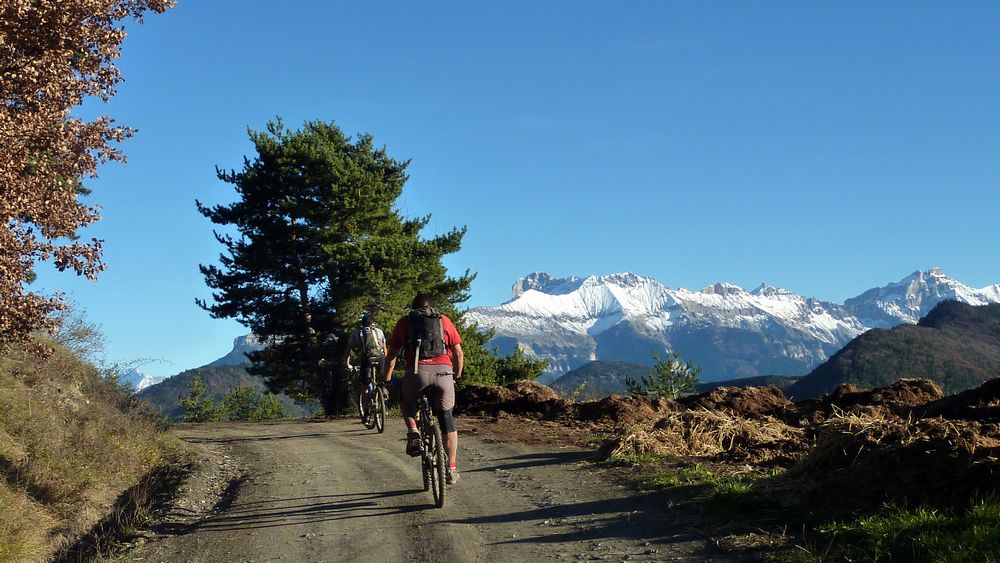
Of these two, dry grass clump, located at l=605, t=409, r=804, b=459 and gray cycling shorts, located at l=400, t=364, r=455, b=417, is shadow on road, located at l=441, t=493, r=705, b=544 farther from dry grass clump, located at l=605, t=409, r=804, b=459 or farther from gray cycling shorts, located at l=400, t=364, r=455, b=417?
dry grass clump, located at l=605, t=409, r=804, b=459

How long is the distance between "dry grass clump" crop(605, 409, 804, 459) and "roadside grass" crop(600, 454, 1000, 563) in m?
2.89

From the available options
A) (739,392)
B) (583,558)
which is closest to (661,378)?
(739,392)

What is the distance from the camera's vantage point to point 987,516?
6742 millimetres

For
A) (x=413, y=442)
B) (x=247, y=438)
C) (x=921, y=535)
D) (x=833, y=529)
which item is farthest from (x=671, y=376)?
(x=921, y=535)

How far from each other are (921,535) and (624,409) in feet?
38.7

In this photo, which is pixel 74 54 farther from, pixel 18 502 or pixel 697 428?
pixel 697 428

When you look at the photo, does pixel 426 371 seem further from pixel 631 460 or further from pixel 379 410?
pixel 379 410

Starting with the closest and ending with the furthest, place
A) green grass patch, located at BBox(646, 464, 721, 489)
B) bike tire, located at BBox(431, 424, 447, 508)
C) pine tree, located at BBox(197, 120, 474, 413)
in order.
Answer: bike tire, located at BBox(431, 424, 447, 508), green grass patch, located at BBox(646, 464, 721, 489), pine tree, located at BBox(197, 120, 474, 413)

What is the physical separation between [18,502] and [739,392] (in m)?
13.3

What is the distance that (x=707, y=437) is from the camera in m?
13.1

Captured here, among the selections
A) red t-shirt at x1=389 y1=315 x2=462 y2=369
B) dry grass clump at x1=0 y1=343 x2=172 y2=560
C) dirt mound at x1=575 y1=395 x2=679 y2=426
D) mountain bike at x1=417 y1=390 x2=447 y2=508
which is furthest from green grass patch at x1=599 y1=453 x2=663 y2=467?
dry grass clump at x1=0 y1=343 x2=172 y2=560

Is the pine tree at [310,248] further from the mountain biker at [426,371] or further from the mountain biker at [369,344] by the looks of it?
the mountain biker at [426,371]

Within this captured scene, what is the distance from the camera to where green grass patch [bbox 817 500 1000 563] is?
6398mm

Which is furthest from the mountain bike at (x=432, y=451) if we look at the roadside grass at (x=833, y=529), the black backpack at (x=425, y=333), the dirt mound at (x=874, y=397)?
the dirt mound at (x=874, y=397)
